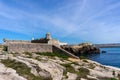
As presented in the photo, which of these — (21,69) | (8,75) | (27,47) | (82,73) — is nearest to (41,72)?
(21,69)

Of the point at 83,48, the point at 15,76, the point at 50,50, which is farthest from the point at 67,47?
the point at 15,76

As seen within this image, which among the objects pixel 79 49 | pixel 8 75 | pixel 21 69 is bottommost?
pixel 8 75

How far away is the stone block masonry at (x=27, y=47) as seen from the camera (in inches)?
1465

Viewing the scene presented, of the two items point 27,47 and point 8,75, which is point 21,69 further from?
point 27,47

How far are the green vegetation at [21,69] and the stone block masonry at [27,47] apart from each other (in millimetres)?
12607

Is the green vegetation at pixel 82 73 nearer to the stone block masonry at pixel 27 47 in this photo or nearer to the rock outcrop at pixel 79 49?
the stone block masonry at pixel 27 47

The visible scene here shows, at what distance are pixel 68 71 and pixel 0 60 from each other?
8659 millimetres

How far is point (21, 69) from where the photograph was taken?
21.8 meters

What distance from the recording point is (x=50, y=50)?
43.1 metres

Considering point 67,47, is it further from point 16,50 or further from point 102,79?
point 102,79

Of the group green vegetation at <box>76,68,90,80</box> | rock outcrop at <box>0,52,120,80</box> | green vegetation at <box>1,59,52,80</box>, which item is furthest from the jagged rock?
green vegetation at <box>76,68,90,80</box>

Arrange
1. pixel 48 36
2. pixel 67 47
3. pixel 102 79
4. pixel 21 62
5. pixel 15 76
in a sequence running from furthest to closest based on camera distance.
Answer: pixel 67 47 < pixel 48 36 < pixel 102 79 < pixel 21 62 < pixel 15 76

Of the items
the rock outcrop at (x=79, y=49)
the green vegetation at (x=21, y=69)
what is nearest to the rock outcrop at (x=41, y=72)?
the green vegetation at (x=21, y=69)

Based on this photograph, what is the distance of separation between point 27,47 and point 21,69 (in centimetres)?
1797
